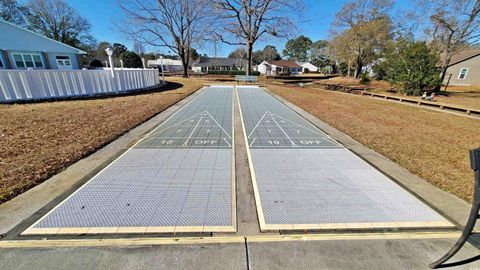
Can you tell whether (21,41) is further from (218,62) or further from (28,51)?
(218,62)

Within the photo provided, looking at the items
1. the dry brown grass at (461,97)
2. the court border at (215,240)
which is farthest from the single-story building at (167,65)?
the court border at (215,240)

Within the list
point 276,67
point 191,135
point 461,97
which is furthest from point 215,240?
point 276,67

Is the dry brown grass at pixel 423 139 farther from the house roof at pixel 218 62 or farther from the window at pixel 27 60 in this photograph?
the house roof at pixel 218 62

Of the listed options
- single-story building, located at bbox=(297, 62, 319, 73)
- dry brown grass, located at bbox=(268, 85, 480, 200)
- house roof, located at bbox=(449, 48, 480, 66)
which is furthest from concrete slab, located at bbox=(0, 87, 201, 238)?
single-story building, located at bbox=(297, 62, 319, 73)

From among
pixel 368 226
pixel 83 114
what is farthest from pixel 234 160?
pixel 83 114

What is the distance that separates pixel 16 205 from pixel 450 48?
3025 cm

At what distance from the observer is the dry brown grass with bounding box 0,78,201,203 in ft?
13.0

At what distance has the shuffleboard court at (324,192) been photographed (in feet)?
9.55

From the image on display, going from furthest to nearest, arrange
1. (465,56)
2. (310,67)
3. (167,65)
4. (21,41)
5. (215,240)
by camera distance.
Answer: (310,67)
(167,65)
(465,56)
(21,41)
(215,240)

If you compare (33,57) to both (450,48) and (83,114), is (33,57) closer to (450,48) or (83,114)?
(83,114)

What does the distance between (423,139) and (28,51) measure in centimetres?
2796

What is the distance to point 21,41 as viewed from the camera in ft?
56.8

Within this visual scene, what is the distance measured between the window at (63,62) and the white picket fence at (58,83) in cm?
1142

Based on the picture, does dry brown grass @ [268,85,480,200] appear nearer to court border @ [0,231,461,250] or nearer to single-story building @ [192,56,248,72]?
court border @ [0,231,461,250]
